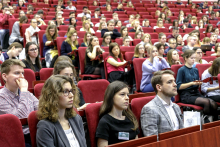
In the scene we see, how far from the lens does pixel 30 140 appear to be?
3.15ft

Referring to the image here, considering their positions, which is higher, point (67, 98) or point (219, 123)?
point (67, 98)

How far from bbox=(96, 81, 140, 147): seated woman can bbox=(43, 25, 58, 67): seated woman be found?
1.43 meters

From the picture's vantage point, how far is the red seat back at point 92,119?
1.02 metres

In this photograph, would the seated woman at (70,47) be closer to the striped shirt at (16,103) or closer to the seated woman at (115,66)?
the seated woman at (115,66)

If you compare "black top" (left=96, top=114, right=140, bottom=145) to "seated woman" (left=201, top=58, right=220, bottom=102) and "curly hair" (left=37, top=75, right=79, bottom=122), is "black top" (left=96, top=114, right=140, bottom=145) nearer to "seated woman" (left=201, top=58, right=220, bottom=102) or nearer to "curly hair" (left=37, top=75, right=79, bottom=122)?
"curly hair" (left=37, top=75, right=79, bottom=122)

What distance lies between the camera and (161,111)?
44.4 inches

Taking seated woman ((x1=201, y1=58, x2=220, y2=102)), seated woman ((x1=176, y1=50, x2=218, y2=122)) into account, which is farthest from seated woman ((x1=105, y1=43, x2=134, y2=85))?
seated woman ((x1=201, y1=58, x2=220, y2=102))

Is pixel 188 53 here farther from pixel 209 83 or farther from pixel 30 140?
pixel 30 140

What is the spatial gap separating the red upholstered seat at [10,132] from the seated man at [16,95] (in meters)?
0.09

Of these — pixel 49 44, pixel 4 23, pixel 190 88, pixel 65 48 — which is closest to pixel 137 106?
pixel 190 88

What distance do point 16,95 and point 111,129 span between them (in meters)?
0.38

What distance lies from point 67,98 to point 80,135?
14cm

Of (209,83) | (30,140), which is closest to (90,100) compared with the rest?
(30,140)

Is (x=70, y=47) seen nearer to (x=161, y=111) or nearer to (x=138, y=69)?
(x=138, y=69)
